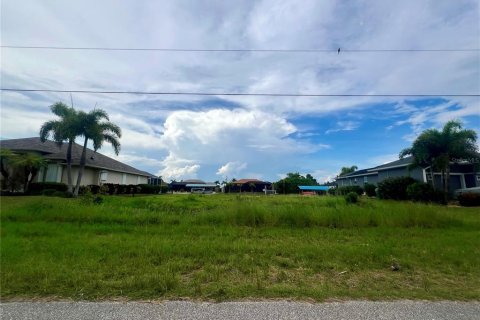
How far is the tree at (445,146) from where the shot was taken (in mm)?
20500

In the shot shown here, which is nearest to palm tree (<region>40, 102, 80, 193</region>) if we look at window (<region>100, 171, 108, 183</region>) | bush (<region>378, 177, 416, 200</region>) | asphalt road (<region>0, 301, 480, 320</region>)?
window (<region>100, 171, 108, 183</region>)

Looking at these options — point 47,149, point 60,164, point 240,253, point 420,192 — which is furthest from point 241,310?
point 47,149

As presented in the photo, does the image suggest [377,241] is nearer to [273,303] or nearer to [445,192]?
[273,303]

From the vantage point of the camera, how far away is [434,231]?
8406mm

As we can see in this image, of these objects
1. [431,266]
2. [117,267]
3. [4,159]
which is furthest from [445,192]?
[4,159]

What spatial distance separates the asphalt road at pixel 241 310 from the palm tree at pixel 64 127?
20168mm

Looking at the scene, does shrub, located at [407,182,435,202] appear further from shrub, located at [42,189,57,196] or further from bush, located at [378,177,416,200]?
shrub, located at [42,189,57,196]

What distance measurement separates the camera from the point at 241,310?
319cm

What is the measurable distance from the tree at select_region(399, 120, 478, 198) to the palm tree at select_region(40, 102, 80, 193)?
2654 cm

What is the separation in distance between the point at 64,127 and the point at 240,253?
20110mm

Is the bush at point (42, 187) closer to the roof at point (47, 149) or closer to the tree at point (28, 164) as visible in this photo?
the tree at point (28, 164)

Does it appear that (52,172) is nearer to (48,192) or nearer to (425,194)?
(48,192)

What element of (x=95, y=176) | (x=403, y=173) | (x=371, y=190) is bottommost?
(x=371, y=190)

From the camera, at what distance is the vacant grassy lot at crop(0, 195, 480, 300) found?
3826mm
